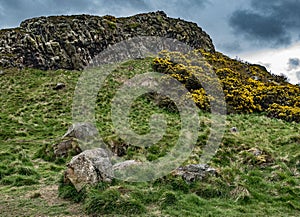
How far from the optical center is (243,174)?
40.2 ft

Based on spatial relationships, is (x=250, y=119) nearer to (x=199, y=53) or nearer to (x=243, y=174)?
(x=243, y=174)

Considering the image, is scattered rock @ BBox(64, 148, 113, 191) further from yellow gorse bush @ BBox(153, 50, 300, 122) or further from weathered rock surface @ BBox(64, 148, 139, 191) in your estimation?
yellow gorse bush @ BBox(153, 50, 300, 122)

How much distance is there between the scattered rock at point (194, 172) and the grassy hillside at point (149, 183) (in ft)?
0.83

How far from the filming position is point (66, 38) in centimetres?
4031

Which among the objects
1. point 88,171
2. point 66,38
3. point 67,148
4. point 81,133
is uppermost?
point 66,38

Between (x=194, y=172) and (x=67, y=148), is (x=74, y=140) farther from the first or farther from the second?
(x=194, y=172)

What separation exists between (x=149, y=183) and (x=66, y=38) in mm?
34050

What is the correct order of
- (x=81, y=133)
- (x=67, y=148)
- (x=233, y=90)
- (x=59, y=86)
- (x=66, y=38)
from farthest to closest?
(x=66, y=38) → (x=233, y=90) → (x=59, y=86) → (x=81, y=133) → (x=67, y=148)

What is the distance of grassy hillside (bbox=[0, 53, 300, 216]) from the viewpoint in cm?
868

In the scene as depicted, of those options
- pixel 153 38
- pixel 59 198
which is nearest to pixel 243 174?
pixel 59 198

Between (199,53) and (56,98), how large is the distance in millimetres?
25319

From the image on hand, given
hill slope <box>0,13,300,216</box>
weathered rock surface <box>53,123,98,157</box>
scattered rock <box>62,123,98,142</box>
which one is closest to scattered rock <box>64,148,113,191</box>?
hill slope <box>0,13,300,216</box>

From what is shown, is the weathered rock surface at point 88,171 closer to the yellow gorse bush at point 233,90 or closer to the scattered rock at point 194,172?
the scattered rock at point 194,172

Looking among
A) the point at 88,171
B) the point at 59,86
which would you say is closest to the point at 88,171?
the point at 88,171
